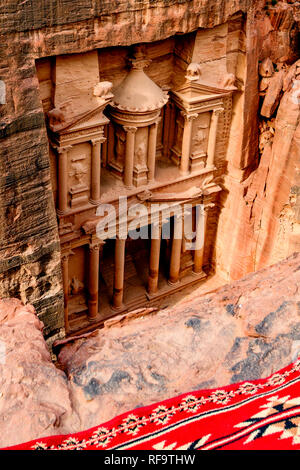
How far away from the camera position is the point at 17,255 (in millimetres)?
11844

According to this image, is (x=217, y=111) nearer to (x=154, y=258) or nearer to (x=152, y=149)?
(x=152, y=149)

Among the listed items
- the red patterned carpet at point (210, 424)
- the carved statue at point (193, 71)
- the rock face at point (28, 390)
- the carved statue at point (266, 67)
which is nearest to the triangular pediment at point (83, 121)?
the carved statue at point (193, 71)

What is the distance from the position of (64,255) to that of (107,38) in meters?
5.24

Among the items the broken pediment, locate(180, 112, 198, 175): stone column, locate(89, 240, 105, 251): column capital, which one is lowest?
locate(89, 240, 105, 251): column capital

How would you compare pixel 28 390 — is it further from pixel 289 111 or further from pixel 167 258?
pixel 167 258

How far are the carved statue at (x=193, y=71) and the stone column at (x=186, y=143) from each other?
107 centimetres

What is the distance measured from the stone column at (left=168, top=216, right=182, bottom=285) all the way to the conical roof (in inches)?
146

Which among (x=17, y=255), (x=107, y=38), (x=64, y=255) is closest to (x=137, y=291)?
(x=64, y=255)

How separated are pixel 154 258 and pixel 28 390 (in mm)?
11796

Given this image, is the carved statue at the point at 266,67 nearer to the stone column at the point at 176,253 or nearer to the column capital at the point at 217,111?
the column capital at the point at 217,111

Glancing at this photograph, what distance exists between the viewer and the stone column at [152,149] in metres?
15.4

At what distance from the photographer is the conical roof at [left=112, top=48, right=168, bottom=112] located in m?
14.6

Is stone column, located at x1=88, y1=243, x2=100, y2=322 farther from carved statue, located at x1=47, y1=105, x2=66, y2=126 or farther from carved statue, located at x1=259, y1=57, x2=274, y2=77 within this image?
carved statue, located at x1=259, y1=57, x2=274, y2=77

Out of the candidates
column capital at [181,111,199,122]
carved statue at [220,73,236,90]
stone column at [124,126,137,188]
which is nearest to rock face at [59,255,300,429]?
stone column at [124,126,137,188]
